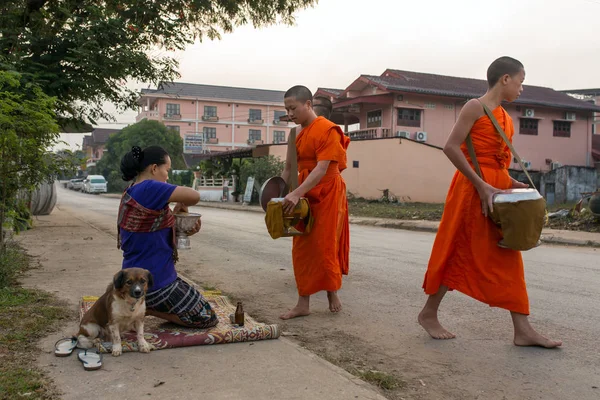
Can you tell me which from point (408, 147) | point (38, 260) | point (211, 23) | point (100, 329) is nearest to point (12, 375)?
point (100, 329)

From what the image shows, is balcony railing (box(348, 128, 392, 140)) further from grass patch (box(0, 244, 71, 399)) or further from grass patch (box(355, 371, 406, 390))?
grass patch (box(355, 371, 406, 390))

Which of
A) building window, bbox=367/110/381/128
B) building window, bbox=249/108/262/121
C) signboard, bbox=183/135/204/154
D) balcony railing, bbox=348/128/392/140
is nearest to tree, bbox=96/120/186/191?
signboard, bbox=183/135/204/154

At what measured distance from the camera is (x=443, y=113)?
3431cm

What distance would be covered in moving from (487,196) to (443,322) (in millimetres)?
1349

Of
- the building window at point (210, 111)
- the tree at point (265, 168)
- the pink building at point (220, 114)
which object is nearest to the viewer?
the tree at point (265, 168)

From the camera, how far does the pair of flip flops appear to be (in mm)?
3301

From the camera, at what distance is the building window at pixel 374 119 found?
34094 millimetres

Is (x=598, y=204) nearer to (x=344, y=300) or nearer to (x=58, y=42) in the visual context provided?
(x=344, y=300)

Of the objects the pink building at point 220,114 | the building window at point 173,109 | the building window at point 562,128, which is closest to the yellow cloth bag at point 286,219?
the building window at point 562,128

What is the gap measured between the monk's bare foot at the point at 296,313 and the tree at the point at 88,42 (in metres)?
5.93

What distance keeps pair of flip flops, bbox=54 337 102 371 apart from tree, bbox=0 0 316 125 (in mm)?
5994

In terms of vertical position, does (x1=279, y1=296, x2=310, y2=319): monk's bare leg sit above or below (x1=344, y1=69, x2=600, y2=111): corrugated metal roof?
below

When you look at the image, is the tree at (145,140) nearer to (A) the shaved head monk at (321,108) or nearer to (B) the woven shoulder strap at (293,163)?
(A) the shaved head monk at (321,108)

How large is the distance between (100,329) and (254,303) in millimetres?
2006
